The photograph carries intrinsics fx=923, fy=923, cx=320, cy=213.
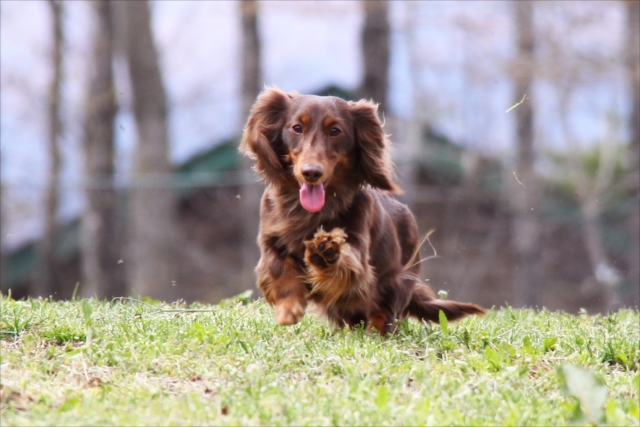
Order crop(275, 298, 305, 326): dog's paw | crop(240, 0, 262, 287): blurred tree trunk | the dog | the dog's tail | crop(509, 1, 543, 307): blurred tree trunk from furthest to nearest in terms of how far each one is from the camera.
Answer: crop(240, 0, 262, 287): blurred tree trunk < crop(509, 1, 543, 307): blurred tree trunk < the dog's tail < the dog < crop(275, 298, 305, 326): dog's paw

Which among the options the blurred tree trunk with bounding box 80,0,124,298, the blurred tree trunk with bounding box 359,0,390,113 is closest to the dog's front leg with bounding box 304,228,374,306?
the blurred tree trunk with bounding box 359,0,390,113

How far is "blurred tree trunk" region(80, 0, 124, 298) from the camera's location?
15.1 metres

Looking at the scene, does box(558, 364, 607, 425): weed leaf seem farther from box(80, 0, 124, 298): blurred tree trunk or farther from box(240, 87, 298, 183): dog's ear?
box(80, 0, 124, 298): blurred tree trunk

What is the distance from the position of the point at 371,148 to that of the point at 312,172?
2.04ft

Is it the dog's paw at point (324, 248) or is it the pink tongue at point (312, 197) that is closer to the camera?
the dog's paw at point (324, 248)

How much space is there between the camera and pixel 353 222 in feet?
16.6

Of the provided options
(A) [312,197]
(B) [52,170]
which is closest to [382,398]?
(A) [312,197]

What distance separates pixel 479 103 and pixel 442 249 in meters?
2.83

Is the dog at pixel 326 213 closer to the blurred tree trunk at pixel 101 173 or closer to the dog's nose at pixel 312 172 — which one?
the dog's nose at pixel 312 172

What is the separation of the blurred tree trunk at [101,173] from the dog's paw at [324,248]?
926 cm

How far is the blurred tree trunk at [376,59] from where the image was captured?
45.0 feet

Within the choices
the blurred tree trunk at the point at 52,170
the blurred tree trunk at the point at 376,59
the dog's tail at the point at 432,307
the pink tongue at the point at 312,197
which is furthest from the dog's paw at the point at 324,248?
the blurred tree trunk at the point at 52,170

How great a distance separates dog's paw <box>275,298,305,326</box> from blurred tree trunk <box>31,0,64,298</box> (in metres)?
12.5

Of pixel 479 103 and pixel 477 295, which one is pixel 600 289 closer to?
pixel 477 295
